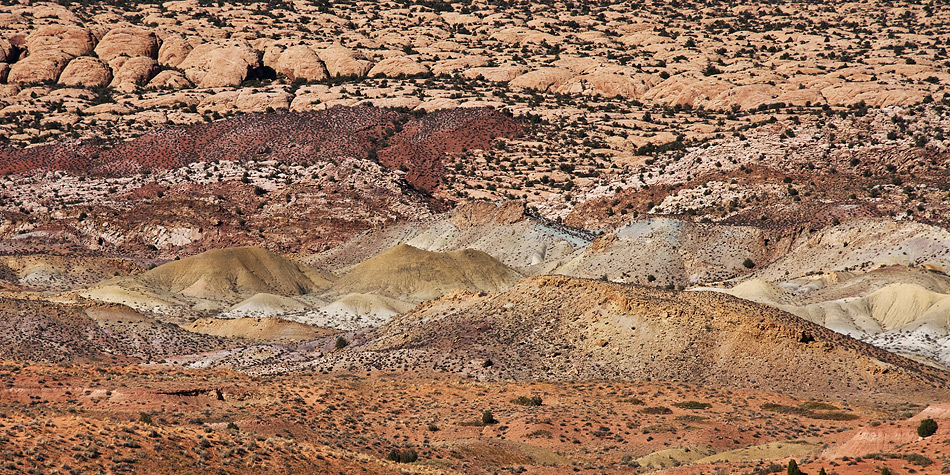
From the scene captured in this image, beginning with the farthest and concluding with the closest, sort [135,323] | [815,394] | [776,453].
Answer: [135,323] → [815,394] → [776,453]

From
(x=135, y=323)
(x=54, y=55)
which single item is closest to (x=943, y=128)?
(x=135, y=323)

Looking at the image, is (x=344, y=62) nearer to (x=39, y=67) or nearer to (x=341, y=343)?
(x=39, y=67)

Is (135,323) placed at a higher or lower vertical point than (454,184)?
higher

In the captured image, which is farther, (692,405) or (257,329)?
(257,329)

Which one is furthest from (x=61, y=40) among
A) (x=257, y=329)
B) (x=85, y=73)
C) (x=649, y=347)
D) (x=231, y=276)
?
(x=649, y=347)

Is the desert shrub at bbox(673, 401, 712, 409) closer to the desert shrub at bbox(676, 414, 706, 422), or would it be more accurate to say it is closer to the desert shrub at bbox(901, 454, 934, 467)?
the desert shrub at bbox(676, 414, 706, 422)

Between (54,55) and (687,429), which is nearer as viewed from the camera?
(687,429)

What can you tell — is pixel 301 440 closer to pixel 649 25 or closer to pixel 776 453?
pixel 776 453

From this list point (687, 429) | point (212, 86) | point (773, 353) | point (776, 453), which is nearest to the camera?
point (776, 453)
